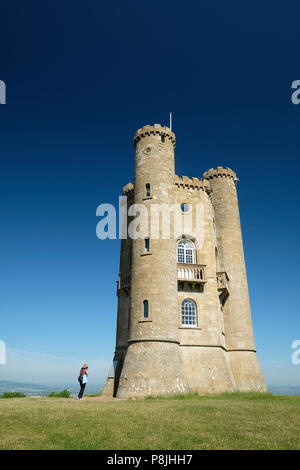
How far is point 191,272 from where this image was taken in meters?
29.2

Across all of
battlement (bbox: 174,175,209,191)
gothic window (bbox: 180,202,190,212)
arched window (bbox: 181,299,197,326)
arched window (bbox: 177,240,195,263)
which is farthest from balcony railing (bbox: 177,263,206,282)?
battlement (bbox: 174,175,209,191)

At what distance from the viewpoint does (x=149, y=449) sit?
8508 millimetres

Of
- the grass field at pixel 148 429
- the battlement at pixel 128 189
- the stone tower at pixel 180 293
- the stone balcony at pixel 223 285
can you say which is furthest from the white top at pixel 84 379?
the battlement at pixel 128 189

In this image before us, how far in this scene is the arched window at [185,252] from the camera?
Answer: 3047 centimetres

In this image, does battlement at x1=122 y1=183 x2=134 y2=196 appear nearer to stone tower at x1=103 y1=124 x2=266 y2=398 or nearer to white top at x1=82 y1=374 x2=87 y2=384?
stone tower at x1=103 y1=124 x2=266 y2=398

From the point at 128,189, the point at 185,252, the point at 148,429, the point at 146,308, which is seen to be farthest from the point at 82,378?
the point at 128,189

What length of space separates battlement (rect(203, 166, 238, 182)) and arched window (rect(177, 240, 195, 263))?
9132mm

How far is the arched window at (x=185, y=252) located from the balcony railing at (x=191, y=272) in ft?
4.07

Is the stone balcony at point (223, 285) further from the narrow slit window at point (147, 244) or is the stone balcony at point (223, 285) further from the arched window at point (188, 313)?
the narrow slit window at point (147, 244)

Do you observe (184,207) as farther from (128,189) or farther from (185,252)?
(128,189)

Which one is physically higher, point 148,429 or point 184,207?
point 184,207

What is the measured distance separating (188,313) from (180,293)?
1.72 meters
